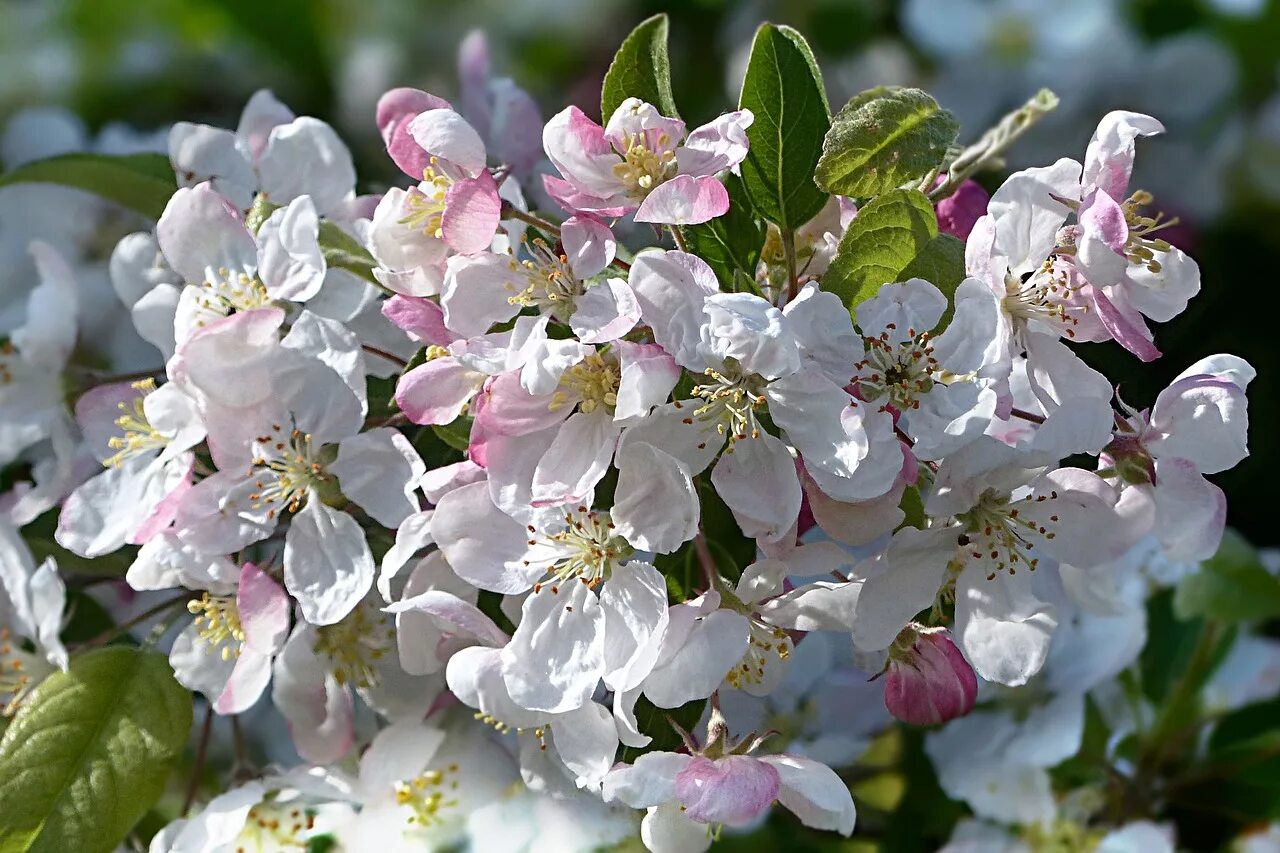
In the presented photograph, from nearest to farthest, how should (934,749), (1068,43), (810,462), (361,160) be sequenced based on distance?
(810,462) → (934,749) → (361,160) → (1068,43)

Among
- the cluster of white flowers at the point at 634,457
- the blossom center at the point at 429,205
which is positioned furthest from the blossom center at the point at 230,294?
the blossom center at the point at 429,205

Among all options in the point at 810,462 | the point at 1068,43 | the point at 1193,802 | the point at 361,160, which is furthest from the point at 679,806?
the point at 1068,43

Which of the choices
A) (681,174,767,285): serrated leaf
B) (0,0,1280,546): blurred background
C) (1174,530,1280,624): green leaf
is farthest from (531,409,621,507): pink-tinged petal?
(0,0,1280,546): blurred background

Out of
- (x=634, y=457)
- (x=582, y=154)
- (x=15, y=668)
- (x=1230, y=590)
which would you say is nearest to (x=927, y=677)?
(x=634, y=457)

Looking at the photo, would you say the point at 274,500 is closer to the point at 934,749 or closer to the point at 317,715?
the point at 317,715

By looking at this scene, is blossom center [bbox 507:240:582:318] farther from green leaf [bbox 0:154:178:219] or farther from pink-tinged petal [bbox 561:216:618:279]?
green leaf [bbox 0:154:178:219]

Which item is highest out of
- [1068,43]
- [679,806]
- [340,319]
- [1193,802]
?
[340,319]
